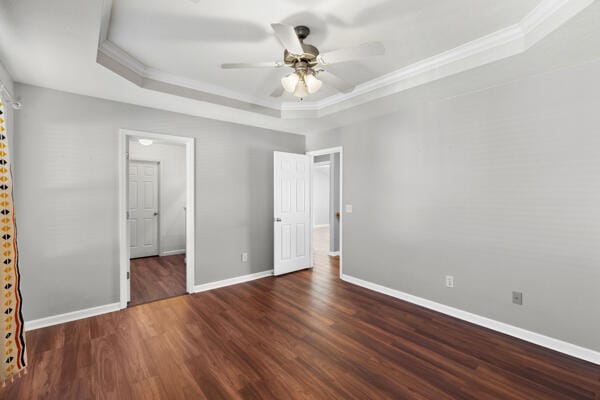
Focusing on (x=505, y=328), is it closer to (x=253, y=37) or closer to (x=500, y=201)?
(x=500, y=201)

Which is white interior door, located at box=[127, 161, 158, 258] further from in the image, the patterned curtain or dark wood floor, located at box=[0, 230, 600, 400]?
the patterned curtain

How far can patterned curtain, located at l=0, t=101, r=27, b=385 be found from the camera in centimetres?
160

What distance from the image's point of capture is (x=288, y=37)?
67.7 inches

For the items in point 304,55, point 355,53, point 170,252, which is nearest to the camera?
point 355,53

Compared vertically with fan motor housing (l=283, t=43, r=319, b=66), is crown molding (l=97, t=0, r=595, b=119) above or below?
above

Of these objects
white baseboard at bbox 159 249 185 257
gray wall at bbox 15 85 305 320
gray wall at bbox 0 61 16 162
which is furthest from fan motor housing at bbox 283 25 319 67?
white baseboard at bbox 159 249 185 257

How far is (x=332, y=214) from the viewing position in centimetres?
605

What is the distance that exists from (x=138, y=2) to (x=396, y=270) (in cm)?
380

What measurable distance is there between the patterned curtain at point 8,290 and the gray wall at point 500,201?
3622 millimetres

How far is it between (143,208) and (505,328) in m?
6.27

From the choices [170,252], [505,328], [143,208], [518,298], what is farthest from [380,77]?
[170,252]

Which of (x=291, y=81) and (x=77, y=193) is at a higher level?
(x=291, y=81)

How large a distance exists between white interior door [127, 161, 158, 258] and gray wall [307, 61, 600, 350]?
4.60 metres

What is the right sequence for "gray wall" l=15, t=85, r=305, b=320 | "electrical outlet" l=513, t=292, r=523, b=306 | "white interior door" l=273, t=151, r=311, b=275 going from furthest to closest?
"white interior door" l=273, t=151, r=311, b=275
"gray wall" l=15, t=85, r=305, b=320
"electrical outlet" l=513, t=292, r=523, b=306
